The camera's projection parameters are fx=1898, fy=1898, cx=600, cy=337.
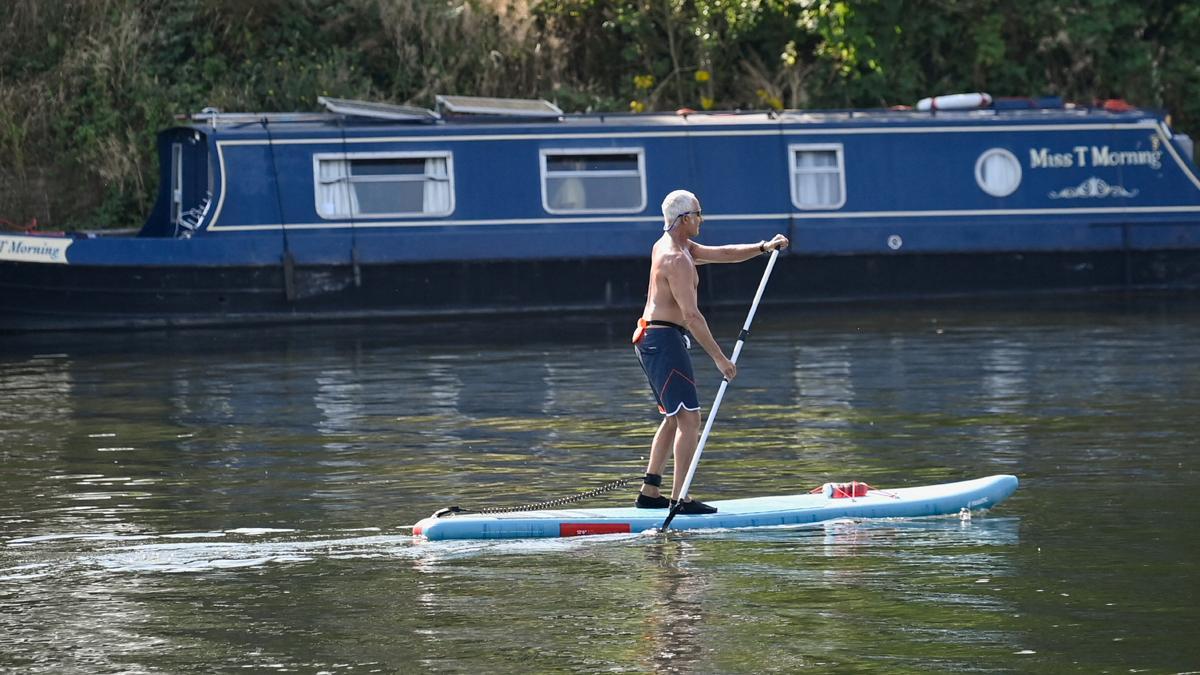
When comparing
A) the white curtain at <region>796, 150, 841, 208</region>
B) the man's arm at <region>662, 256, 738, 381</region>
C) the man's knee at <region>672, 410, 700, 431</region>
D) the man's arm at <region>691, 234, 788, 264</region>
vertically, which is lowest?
the man's knee at <region>672, 410, 700, 431</region>

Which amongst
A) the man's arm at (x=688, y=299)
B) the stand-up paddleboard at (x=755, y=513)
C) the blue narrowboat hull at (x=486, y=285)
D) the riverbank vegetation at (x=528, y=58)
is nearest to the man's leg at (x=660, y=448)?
the stand-up paddleboard at (x=755, y=513)

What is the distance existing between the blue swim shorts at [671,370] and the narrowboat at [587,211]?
11184 millimetres

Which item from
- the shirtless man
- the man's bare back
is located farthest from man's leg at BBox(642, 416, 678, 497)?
the man's bare back

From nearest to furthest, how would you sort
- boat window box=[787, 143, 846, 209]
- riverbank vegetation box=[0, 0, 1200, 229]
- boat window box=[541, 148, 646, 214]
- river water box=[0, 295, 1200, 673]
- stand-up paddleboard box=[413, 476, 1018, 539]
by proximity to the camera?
river water box=[0, 295, 1200, 673] < stand-up paddleboard box=[413, 476, 1018, 539] < boat window box=[541, 148, 646, 214] < boat window box=[787, 143, 846, 209] < riverbank vegetation box=[0, 0, 1200, 229]

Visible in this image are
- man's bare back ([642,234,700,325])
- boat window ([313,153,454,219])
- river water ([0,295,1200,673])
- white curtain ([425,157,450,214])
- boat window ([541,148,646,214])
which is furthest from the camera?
boat window ([541,148,646,214])

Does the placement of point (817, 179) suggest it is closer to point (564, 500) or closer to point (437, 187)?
point (437, 187)

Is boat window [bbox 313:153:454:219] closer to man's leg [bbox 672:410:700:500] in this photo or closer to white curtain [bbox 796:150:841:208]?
white curtain [bbox 796:150:841:208]

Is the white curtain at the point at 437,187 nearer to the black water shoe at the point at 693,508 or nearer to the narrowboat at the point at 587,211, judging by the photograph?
the narrowboat at the point at 587,211

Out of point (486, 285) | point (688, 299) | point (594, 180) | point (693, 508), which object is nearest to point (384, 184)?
point (486, 285)

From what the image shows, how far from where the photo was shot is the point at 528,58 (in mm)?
26219

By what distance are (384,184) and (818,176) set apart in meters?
5.00

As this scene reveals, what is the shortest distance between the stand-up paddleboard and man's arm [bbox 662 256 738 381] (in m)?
0.72

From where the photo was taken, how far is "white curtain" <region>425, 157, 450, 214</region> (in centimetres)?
2095

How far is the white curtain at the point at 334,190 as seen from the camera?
20688mm
